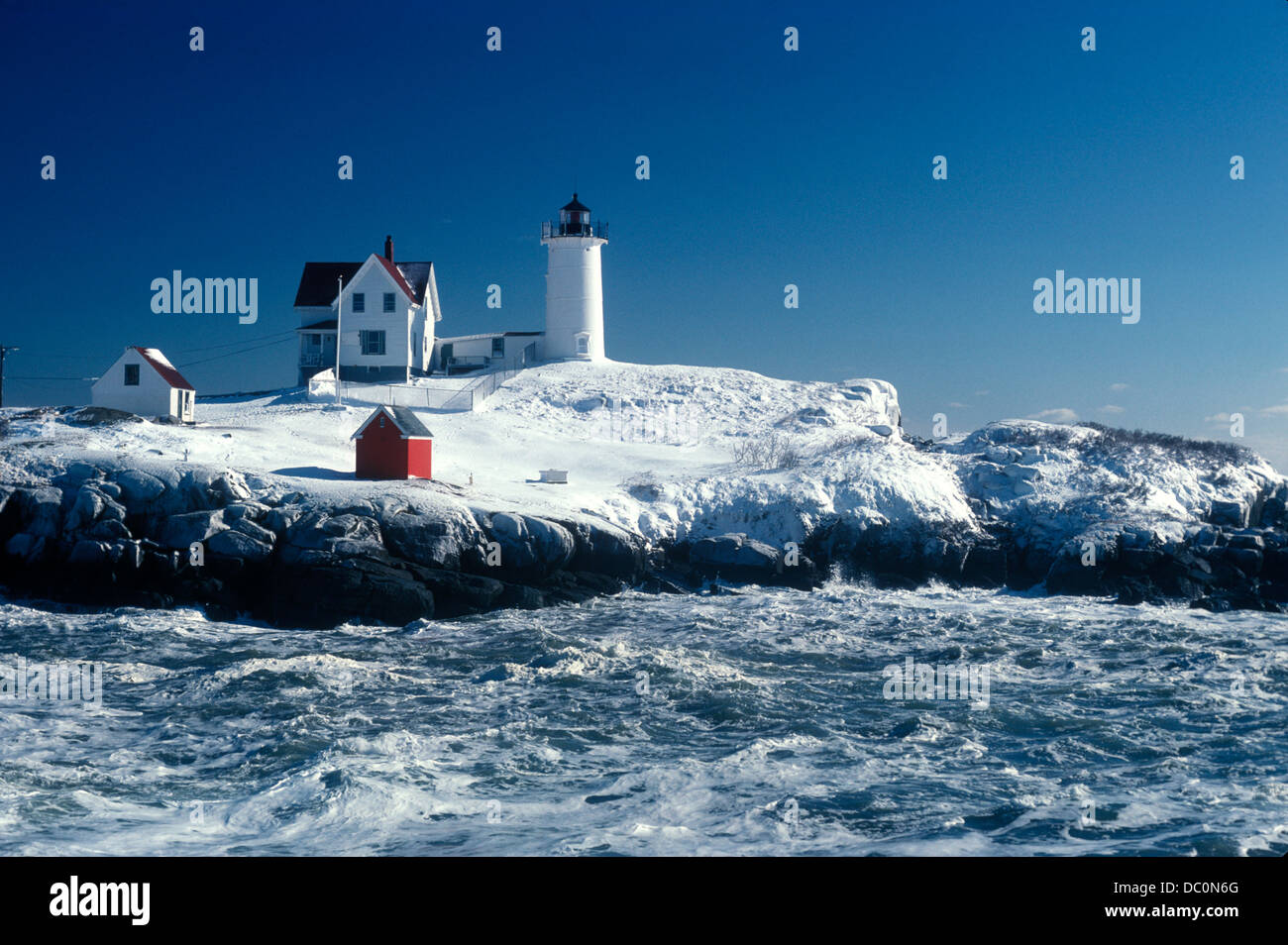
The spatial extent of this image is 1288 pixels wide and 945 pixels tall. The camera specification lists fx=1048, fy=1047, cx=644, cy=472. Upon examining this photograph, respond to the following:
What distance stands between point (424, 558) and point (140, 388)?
19604 millimetres

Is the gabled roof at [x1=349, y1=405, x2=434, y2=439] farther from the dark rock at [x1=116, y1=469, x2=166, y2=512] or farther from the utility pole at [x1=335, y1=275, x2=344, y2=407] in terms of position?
the utility pole at [x1=335, y1=275, x2=344, y2=407]

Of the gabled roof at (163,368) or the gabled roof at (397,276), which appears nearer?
the gabled roof at (163,368)

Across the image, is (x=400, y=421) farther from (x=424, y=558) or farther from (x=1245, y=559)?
(x=1245, y=559)

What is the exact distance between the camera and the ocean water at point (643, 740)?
12102 mm

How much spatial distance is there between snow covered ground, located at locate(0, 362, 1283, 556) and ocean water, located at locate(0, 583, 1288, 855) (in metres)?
7.07

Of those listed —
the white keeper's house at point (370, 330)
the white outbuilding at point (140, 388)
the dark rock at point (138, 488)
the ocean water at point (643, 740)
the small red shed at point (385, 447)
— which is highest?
the white keeper's house at point (370, 330)

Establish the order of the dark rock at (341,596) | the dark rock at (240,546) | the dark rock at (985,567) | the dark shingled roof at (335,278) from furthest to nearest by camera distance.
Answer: the dark shingled roof at (335,278)
the dark rock at (985,567)
the dark rock at (240,546)
the dark rock at (341,596)

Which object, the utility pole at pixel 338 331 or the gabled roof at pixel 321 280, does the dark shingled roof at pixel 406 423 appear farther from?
the gabled roof at pixel 321 280

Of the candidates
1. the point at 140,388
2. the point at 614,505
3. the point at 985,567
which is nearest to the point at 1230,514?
the point at 985,567

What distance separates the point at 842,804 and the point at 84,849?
342 inches

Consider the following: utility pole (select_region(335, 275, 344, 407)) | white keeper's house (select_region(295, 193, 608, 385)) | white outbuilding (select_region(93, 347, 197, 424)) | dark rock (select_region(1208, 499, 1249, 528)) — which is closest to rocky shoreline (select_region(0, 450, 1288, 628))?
dark rock (select_region(1208, 499, 1249, 528))

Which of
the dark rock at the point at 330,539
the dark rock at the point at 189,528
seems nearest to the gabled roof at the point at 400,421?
the dark rock at the point at 330,539

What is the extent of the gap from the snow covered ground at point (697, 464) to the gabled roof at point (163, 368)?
1.95 metres

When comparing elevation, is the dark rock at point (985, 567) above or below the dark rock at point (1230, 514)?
below
